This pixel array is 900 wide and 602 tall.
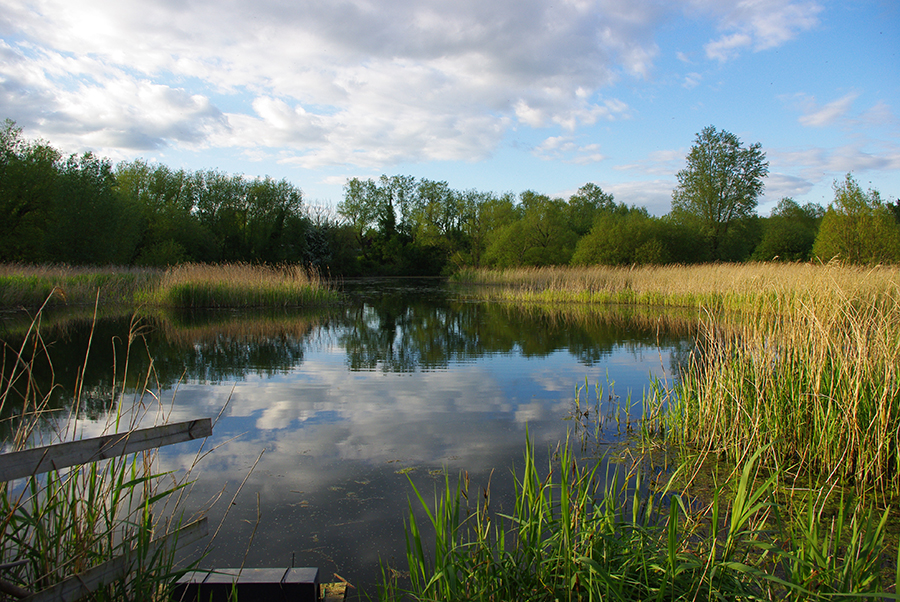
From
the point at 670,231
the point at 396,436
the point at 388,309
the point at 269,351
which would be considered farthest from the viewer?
the point at 670,231

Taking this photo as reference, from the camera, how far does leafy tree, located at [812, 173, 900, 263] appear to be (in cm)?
1812

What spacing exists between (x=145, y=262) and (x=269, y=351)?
2777cm

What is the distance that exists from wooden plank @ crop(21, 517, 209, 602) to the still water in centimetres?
22

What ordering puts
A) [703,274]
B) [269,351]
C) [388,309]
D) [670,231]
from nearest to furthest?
[269,351], [703,274], [388,309], [670,231]

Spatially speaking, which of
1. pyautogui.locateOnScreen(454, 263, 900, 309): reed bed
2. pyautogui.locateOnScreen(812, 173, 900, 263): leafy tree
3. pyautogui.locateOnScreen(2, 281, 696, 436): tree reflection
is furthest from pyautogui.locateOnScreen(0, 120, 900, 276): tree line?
pyautogui.locateOnScreen(2, 281, 696, 436): tree reflection

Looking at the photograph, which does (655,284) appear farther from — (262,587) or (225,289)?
(262,587)

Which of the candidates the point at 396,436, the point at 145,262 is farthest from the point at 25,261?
the point at 396,436

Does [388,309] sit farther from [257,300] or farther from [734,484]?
[734,484]

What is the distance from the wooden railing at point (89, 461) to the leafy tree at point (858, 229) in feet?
71.0

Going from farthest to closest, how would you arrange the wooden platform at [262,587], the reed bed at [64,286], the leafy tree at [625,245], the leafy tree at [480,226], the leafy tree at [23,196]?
1. the leafy tree at [480,226]
2. the leafy tree at [625,245]
3. the leafy tree at [23,196]
4. the reed bed at [64,286]
5. the wooden platform at [262,587]

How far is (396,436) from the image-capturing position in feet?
15.0

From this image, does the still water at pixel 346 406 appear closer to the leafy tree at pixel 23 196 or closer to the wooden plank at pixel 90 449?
the wooden plank at pixel 90 449

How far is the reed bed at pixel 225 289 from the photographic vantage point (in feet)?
53.0

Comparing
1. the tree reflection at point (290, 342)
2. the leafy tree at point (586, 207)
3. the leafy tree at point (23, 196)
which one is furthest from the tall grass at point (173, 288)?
the leafy tree at point (586, 207)
